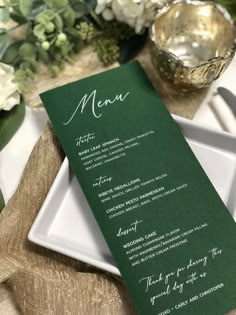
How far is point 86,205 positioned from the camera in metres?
0.60

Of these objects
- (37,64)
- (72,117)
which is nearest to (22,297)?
(72,117)

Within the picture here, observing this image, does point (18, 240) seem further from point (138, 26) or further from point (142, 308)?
point (138, 26)

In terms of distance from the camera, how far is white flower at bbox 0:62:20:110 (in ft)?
2.05

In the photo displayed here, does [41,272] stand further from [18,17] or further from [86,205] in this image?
[18,17]

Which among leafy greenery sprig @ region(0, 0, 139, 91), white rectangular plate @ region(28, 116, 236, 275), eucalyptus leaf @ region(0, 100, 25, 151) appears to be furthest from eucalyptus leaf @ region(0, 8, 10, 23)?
white rectangular plate @ region(28, 116, 236, 275)

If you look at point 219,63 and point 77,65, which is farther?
point 77,65

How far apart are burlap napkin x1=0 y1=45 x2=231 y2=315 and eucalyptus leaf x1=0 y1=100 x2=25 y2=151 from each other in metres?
0.06

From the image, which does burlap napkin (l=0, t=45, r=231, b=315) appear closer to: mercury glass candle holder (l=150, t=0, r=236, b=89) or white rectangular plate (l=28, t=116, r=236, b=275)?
white rectangular plate (l=28, t=116, r=236, b=275)

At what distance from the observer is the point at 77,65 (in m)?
0.72

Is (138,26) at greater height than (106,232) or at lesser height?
greater

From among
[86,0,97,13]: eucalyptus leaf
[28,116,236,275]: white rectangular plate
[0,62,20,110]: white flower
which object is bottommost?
[28,116,236,275]: white rectangular plate

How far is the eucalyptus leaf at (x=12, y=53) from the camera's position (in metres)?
0.69

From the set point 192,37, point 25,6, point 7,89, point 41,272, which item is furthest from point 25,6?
point 41,272

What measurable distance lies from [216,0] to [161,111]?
210 mm
